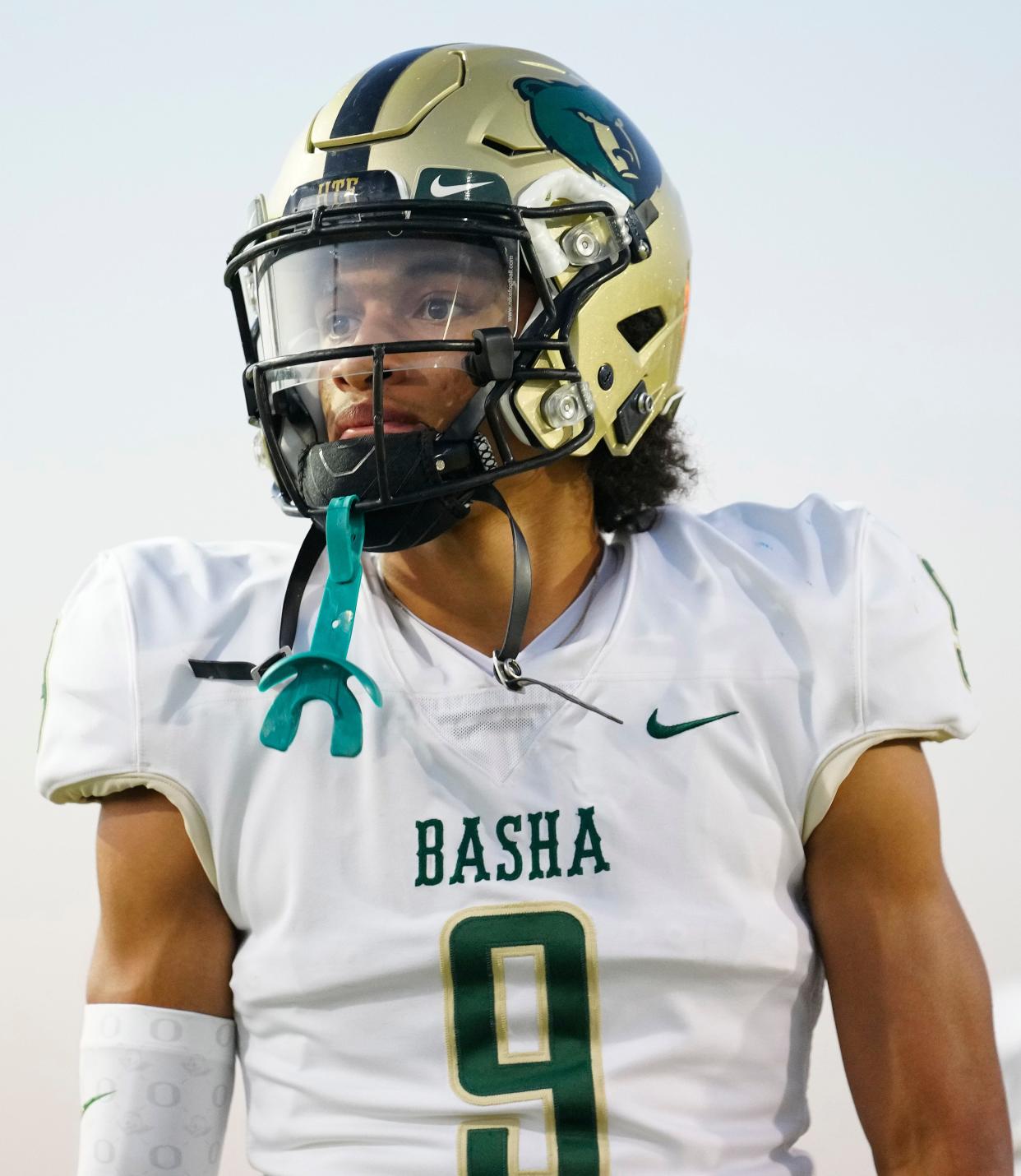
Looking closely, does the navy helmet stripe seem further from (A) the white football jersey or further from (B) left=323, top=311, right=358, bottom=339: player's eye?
(A) the white football jersey

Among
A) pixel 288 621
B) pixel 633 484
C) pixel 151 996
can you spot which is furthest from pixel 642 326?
pixel 151 996

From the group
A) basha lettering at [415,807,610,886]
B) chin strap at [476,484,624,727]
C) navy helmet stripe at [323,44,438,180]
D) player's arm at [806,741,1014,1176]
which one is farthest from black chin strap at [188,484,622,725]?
navy helmet stripe at [323,44,438,180]

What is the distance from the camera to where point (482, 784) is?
4.82 ft

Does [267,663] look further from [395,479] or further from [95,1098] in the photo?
[95,1098]

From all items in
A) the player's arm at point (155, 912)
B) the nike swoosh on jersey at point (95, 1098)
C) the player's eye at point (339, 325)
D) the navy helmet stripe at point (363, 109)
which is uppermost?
the navy helmet stripe at point (363, 109)

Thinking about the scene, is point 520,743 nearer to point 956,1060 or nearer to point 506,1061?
point 506,1061

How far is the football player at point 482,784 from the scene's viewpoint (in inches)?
56.1

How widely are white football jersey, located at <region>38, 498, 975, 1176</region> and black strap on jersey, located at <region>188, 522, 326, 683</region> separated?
0.02m

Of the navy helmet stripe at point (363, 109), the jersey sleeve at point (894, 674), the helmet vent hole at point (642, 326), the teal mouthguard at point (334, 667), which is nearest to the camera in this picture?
the teal mouthguard at point (334, 667)

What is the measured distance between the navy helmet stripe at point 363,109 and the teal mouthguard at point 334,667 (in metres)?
0.37

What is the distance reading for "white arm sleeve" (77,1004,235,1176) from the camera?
1493mm

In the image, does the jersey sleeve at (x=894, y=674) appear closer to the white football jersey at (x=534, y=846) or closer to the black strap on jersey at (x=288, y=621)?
the white football jersey at (x=534, y=846)

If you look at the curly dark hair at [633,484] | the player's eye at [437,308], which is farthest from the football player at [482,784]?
the curly dark hair at [633,484]

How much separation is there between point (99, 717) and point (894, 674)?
763 millimetres
